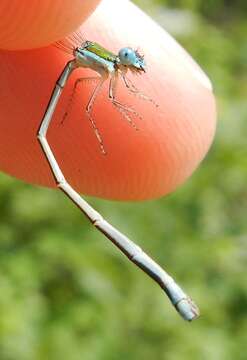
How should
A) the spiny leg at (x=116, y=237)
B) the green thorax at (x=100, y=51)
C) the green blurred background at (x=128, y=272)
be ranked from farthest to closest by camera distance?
the green blurred background at (x=128, y=272) → the green thorax at (x=100, y=51) → the spiny leg at (x=116, y=237)

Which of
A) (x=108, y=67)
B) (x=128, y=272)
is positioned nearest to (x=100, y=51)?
(x=108, y=67)

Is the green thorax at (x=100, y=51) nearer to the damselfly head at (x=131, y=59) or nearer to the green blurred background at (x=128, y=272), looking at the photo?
the damselfly head at (x=131, y=59)

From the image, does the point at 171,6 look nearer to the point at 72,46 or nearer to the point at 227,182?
the point at 227,182

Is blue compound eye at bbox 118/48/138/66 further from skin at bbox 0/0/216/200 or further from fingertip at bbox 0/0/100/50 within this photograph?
fingertip at bbox 0/0/100/50

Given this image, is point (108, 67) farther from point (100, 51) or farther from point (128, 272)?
point (128, 272)

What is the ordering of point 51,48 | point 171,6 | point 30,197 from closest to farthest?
point 51,48, point 30,197, point 171,6

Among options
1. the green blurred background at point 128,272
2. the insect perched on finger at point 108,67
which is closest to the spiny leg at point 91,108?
the insect perched on finger at point 108,67

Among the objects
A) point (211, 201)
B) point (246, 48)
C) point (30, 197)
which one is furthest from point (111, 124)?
point (246, 48)
